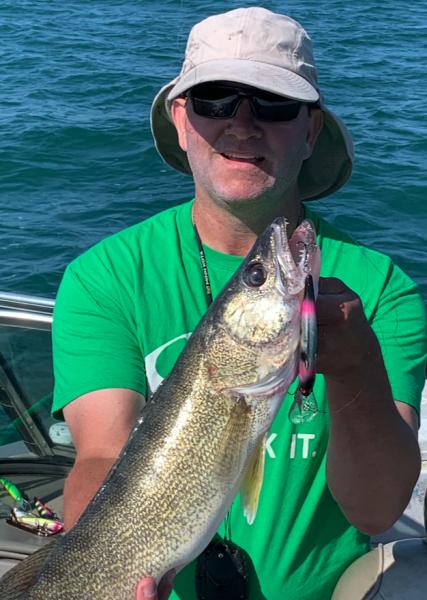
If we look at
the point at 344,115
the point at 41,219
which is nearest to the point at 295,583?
the point at 41,219

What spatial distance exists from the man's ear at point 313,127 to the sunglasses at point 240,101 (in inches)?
7.8

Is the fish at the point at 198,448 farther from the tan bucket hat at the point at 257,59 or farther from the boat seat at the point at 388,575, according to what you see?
the boat seat at the point at 388,575

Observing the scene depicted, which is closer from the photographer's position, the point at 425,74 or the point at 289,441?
the point at 289,441

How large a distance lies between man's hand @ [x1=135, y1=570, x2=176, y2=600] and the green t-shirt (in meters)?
0.54

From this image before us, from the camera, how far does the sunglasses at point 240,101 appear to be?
10.2ft

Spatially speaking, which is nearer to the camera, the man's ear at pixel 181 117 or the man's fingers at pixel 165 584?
the man's fingers at pixel 165 584

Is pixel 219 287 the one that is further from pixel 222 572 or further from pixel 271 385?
pixel 222 572

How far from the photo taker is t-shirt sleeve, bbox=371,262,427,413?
311 centimetres

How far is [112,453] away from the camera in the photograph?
2947 millimetres

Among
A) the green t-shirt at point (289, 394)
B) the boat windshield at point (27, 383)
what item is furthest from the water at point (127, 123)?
the green t-shirt at point (289, 394)

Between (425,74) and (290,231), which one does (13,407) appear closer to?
(290,231)

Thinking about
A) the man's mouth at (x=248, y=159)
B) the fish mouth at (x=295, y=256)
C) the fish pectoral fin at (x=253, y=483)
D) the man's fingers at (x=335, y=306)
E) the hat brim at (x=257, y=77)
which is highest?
the hat brim at (x=257, y=77)

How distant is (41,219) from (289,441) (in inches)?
368

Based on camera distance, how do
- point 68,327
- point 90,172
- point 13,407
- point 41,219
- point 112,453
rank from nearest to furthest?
point 112,453, point 68,327, point 13,407, point 41,219, point 90,172
